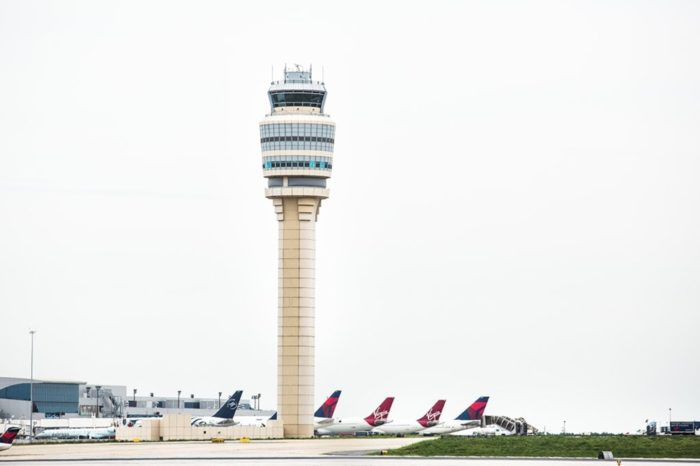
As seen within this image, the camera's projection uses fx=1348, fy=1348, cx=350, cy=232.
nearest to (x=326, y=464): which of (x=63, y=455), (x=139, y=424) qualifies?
(x=63, y=455)

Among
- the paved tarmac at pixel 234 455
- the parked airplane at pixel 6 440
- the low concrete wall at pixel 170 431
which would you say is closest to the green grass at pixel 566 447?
the paved tarmac at pixel 234 455

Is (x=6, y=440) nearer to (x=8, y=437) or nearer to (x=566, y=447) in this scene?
(x=8, y=437)

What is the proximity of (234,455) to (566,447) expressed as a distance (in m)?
34.6

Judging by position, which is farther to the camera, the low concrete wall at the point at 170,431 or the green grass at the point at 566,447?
the low concrete wall at the point at 170,431

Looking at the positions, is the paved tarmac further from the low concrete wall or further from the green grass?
the low concrete wall

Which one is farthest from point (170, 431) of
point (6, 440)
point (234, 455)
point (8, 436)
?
point (234, 455)

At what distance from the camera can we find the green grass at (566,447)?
135000 mm

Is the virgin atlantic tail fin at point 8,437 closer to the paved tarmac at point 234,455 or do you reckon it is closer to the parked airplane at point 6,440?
the parked airplane at point 6,440

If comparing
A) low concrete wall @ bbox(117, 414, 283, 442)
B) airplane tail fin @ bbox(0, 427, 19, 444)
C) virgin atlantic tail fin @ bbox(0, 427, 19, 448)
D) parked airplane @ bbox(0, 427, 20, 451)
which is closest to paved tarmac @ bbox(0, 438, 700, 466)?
parked airplane @ bbox(0, 427, 20, 451)

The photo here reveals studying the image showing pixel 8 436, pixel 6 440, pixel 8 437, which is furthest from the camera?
pixel 8 436

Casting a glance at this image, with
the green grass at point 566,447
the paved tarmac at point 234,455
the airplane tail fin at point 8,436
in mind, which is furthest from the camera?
the airplane tail fin at point 8,436

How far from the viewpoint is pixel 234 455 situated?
13812cm

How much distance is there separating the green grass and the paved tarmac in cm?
749

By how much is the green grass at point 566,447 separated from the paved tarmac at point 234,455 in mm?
7492
